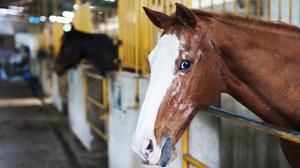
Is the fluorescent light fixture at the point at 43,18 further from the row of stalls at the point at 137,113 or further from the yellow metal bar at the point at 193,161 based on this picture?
the yellow metal bar at the point at 193,161

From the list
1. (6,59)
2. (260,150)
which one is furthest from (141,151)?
(6,59)

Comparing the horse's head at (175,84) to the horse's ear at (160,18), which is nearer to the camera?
the horse's head at (175,84)

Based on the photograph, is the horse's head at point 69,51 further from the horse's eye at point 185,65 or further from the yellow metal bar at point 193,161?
the horse's eye at point 185,65

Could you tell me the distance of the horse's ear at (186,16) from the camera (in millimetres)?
1163

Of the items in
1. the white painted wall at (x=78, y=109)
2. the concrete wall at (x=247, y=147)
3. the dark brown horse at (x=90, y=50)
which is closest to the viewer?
the concrete wall at (x=247, y=147)

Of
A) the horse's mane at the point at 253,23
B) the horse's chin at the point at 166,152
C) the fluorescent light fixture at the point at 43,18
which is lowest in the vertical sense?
the horse's chin at the point at 166,152

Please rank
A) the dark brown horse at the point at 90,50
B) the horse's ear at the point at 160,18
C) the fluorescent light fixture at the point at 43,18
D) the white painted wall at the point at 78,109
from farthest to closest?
the fluorescent light fixture at the point at 43,18 → the white painted wall at the point at 78,109 → the dark brown horse at the point at 90,50 → the horse's ear at the point at 160,18

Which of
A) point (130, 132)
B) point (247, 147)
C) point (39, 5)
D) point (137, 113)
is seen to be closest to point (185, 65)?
point (247, 147)

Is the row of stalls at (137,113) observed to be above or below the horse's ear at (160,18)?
below

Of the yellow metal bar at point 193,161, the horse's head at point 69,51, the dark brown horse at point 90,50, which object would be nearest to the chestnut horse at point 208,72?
the yellow metal bar at point 193,161

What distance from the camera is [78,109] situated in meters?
5.03

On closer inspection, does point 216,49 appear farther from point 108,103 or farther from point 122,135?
point 108,103

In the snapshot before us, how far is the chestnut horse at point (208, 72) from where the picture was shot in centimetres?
120

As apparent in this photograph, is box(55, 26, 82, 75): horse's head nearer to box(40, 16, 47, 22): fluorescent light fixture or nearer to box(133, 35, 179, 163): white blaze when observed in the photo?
box(133, 35, 179, 163): white blaze
